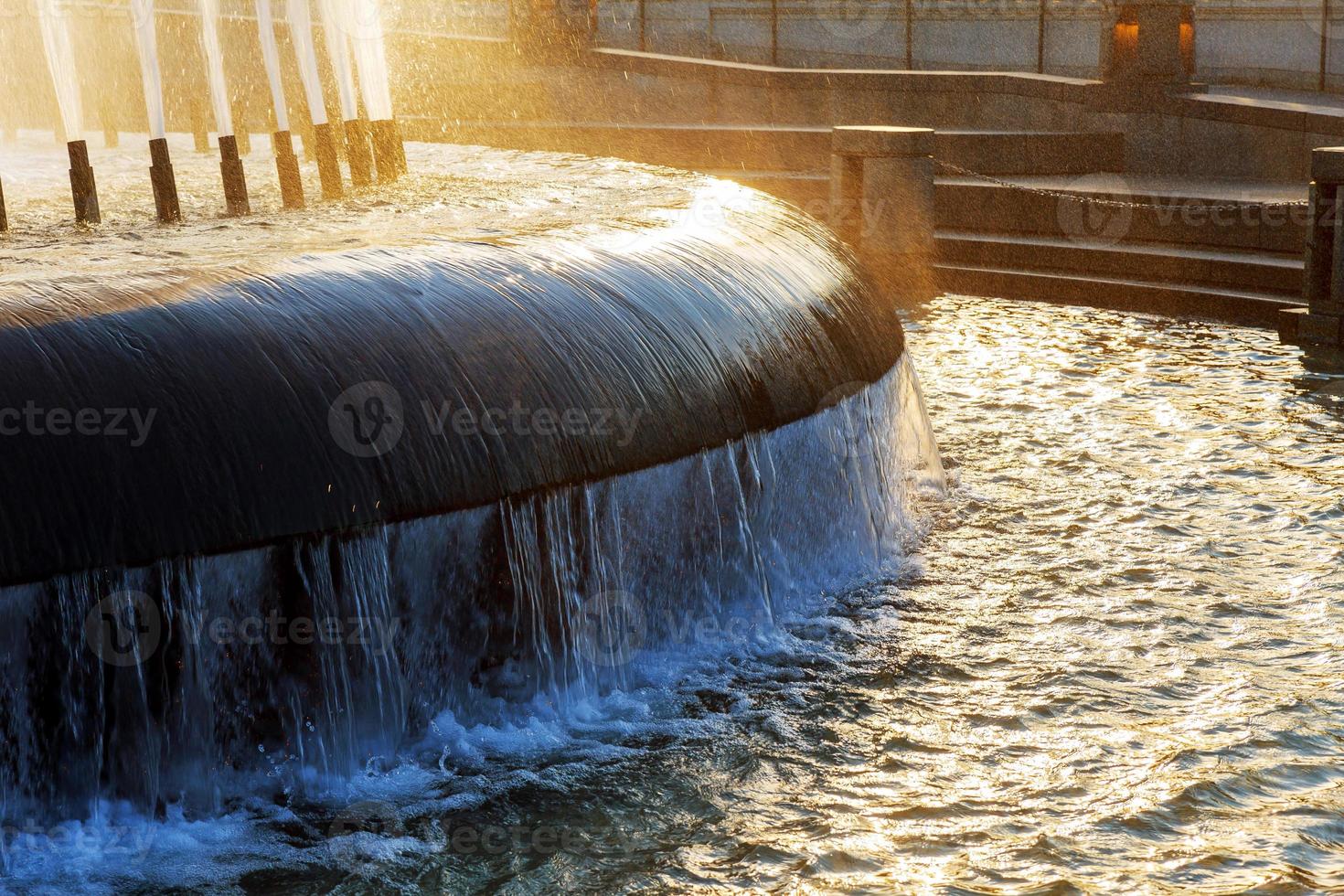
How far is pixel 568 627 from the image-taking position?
505 centimetres

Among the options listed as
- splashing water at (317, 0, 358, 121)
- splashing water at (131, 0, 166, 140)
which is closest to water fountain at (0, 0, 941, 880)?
splashing water at (131, 0, 166, 140)

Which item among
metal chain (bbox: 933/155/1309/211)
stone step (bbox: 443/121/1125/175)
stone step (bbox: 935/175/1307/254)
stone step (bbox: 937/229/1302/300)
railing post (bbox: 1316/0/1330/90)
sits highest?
railing post (bbox: 1316/0/1330/90)

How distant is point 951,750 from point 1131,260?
344 inches

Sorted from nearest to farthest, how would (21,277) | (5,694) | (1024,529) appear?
1. (5,694)
2. (21,277)
3. (1024,529)

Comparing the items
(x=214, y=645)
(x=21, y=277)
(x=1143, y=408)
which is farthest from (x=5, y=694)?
(x=1143, y=408)

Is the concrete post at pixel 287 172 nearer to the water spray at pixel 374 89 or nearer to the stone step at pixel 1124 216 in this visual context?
the water spray at pixel 374 89

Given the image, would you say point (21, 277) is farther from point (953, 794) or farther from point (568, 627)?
point (953, 794)

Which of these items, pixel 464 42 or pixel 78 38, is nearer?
pixel 464 42

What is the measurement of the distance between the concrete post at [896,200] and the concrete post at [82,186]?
25.3 ft

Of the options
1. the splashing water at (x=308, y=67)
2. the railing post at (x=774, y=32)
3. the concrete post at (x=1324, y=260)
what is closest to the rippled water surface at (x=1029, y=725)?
the concrete post at (x=1324, y=260)

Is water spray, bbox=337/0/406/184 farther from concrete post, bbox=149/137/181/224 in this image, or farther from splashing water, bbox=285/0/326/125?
concrete post, bbox=149/137/181/224

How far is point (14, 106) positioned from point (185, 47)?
2.97 m

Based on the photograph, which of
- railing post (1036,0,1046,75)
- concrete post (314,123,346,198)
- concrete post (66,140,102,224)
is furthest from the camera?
railing post (1036,0,1046,75)

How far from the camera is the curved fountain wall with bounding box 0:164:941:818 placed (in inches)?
162
